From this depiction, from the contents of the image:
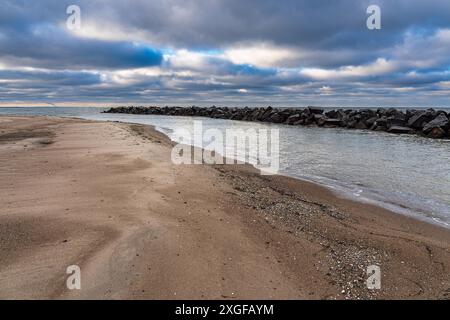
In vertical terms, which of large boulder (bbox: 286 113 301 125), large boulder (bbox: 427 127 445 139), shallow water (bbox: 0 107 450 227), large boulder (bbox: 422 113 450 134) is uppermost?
large boulder (bbox: 286 113 301 125)

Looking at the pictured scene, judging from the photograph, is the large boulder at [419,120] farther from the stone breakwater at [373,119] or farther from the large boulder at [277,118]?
the large boulder at [277,118]

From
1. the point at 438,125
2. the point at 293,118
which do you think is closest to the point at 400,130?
the point at 438,125

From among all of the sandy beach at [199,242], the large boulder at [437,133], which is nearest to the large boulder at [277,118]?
the large boulder at [437,133]

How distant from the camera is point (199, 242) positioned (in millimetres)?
5008

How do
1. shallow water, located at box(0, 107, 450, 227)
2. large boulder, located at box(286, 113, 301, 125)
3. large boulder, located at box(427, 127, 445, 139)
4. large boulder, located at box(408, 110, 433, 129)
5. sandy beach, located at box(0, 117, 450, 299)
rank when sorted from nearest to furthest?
sandy beach, located at box(0, 117, 450, 299), shallow water, located at box(0, 107, 450, 227), large boulder, located at box(427, 127, 445, 139), large boulder, located at box(408, 110, 433, 129), large boulder, located at box(286, 113, 301, 125)

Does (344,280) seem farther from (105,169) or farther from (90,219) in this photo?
(105,169)

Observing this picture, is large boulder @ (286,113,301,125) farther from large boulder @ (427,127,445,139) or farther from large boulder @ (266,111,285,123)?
large boulder @ (427,127,445,139)

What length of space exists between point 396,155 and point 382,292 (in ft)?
46.6

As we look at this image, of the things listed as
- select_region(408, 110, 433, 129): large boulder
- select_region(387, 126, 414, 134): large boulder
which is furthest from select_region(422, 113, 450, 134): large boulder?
select_region(408, 110, 433, 129): large boulder

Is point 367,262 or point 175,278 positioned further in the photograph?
point 367,262

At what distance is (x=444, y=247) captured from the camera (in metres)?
5.78

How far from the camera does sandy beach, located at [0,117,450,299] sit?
3955 millimetres

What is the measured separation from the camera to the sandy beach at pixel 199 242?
13.0 feet
